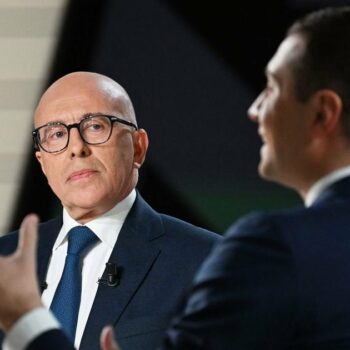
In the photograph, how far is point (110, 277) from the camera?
9.96 feet

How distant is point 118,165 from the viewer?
327 centimetres

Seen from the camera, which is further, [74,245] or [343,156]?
[74,245]

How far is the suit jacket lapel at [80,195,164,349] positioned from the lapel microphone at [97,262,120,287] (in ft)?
0.03

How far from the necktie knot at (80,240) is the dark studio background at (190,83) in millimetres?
2198

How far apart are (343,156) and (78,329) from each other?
51.1 inches

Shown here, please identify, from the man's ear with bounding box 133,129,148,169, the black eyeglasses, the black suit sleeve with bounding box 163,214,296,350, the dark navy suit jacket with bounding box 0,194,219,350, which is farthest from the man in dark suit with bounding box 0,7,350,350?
the man's ear with bounding box 133,129,148,169

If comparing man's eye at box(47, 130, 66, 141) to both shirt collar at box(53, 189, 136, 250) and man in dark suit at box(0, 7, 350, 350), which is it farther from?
man in dark suit at box(0, 7, 350, 350)

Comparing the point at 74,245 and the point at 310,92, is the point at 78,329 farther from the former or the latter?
the point at 310,92

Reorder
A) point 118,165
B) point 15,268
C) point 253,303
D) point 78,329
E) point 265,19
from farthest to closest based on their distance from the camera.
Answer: point 265,19 → point 118,165 → point 78,329 → point 15,268 → point 253,303

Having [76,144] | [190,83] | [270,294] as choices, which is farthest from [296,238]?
[190,83]

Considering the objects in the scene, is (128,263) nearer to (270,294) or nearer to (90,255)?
(90,255)

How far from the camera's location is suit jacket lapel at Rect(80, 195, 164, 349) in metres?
2.97

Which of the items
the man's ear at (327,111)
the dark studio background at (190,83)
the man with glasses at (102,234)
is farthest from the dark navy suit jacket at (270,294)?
the dark studio background at (190,83)

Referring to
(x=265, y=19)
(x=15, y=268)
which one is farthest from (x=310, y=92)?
(x=265, y=19)
